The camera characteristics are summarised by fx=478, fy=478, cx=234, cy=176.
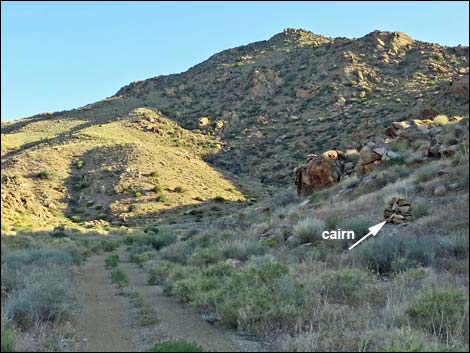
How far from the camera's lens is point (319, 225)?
16.5m

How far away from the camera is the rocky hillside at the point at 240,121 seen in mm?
47656

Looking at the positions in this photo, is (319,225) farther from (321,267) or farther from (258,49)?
(258,49)

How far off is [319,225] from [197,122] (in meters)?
63.5

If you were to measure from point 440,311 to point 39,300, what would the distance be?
6.47m

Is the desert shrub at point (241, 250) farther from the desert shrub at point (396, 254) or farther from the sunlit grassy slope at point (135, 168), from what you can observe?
the sunlit grassy slope at point (135, 168)

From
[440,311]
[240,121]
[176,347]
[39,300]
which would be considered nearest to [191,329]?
[176,347]

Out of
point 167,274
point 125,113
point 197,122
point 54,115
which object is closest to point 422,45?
point 197,122

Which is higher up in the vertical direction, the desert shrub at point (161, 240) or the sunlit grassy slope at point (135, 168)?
the sunlit grassy slope at point (135, 168)

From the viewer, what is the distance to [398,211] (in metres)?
15.9

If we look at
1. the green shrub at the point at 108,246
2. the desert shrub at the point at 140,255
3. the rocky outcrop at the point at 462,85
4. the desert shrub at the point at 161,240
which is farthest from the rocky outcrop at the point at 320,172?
the green shrub at the point at 108,246

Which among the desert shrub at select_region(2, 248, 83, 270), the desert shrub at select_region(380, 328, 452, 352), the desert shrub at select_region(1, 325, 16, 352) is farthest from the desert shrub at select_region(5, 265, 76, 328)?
the desert shrub at select_region(380, 328, 452, 352)

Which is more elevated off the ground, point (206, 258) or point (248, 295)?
point (248, 295)

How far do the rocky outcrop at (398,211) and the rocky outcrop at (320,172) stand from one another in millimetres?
11196

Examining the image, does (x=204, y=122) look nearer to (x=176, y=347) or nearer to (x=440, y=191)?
(x=440, y=191)
